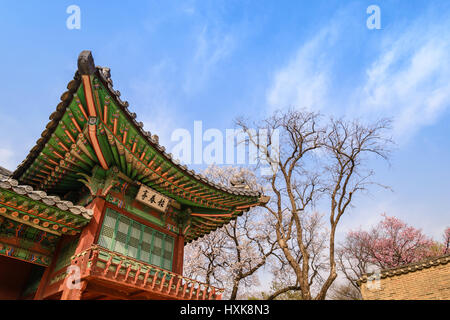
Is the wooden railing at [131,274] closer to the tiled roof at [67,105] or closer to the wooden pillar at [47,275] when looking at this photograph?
the wooden pillar at [47,275]

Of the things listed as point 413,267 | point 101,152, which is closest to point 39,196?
point 101,152

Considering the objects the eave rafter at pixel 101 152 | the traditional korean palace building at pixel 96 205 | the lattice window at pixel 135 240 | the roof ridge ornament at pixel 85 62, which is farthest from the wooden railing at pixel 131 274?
the roof ridge ornament at pixel 85 62

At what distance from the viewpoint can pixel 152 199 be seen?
11.0 metres

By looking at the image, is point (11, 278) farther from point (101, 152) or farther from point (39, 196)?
point (101, 152)

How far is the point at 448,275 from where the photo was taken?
1338 cm

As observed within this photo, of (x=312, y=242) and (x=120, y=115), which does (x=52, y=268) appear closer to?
(x=120, y=115)

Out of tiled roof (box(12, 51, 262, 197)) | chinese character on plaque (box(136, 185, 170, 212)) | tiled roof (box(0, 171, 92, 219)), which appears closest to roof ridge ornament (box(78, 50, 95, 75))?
tiled roof (box(12, 51, 262, 197))

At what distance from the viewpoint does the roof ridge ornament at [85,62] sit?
21.2 ft

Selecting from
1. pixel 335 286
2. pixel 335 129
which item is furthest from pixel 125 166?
pixel 335 286

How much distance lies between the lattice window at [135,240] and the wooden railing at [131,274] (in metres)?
0.61

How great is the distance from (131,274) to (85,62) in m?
5.94

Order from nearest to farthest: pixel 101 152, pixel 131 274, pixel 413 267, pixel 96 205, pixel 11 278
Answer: pixel 131 274 < pixel 101 152 < pixel 96 205 < pixel 11 278 < pixel 413 267

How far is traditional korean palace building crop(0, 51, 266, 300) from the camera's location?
7.77 m
